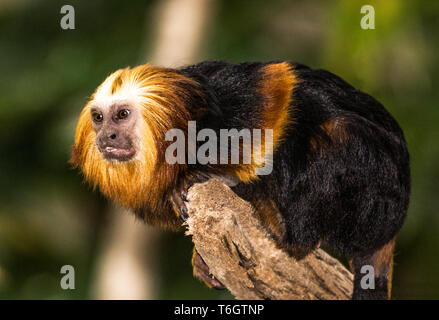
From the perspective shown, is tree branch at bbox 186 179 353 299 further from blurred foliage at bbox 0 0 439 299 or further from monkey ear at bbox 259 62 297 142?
blurred foliage at bbox 0 0 439 299

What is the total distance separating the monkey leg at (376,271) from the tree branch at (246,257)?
0.10 m

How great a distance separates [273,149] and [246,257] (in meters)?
0.69

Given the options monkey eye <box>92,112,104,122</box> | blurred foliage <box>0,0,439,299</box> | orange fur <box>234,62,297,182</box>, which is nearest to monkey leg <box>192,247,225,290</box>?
orange fur <box>234,62,297,182</box>

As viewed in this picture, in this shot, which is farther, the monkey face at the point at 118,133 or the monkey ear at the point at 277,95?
the monkey ear at the point at 277,95

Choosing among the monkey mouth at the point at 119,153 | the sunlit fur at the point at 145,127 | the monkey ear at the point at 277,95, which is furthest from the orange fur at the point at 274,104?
the monkey mouth at the point at 119,153

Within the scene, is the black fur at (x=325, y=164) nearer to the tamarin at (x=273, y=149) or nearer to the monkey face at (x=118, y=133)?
the tamarin at (x=273, y=149)

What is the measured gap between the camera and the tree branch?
4.03 metres

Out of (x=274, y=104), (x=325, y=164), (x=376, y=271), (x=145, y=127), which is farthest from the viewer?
(x=376, y=271)

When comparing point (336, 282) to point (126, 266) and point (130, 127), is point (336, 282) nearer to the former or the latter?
point (130, 127)

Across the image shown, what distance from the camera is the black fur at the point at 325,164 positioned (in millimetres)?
4340

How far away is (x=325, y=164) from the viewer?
4328mm

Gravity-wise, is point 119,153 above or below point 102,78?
below

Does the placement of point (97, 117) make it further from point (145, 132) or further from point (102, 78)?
point (102, 78)

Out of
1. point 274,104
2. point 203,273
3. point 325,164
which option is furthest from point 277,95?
point 203,273
